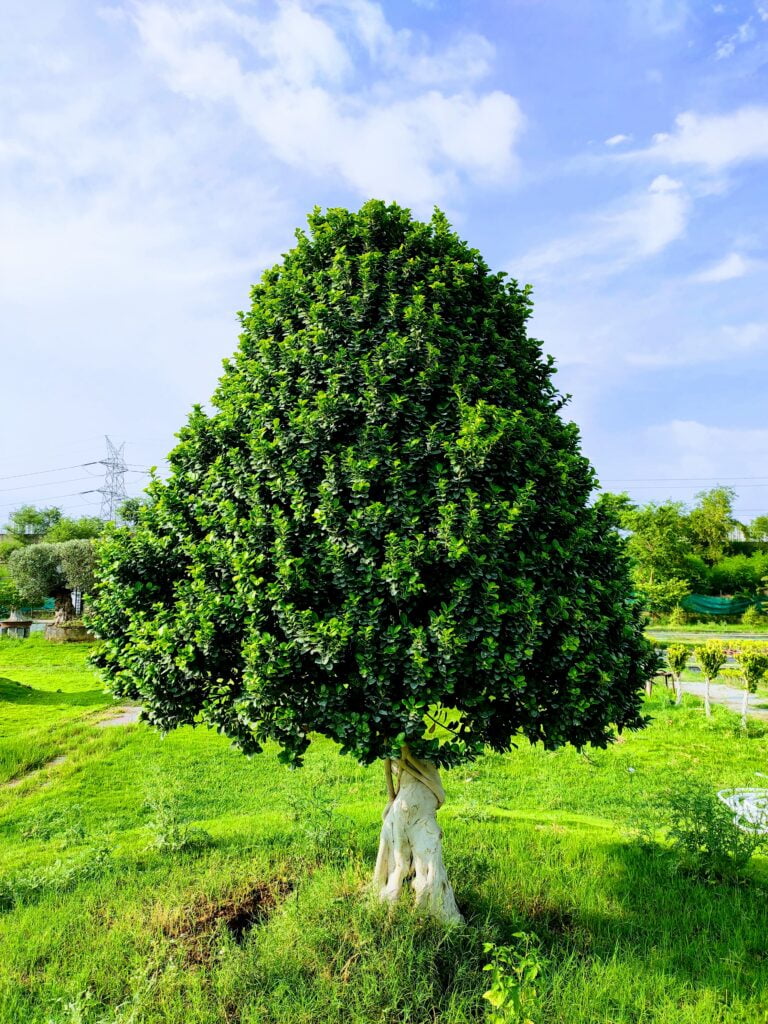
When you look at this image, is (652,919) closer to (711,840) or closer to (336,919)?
(711,840)

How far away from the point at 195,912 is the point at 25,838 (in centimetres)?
452

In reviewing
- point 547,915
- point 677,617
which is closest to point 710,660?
point 547,915

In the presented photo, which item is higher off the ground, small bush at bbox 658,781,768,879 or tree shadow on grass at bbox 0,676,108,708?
small bush at bbox 658,781,768,879

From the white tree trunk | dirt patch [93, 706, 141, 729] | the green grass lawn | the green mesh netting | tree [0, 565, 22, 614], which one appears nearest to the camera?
the green grass lawn

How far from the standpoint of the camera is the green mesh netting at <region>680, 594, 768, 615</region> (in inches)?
1850

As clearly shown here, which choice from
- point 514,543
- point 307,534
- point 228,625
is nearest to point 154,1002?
point 228,625

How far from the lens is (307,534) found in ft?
15.1

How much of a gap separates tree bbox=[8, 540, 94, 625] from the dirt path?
26.4 m

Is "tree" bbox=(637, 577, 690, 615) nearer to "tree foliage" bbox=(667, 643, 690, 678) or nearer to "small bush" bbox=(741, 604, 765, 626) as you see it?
"small bush" bbox=(741, 604, 765, 626)

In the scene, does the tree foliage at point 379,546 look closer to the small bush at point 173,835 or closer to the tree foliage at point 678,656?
the small bush at point 173,835

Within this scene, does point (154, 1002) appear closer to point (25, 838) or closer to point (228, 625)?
point (228, 625)

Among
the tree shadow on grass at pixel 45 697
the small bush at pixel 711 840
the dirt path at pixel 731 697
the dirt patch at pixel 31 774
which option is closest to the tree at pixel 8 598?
the tree shadow on grass at pixel 45 697

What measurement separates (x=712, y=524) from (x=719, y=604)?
35.9 feet

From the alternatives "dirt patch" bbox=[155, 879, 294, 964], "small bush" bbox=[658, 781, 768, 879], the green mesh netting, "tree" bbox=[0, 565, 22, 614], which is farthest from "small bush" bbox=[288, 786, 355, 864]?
the green mesh netting
